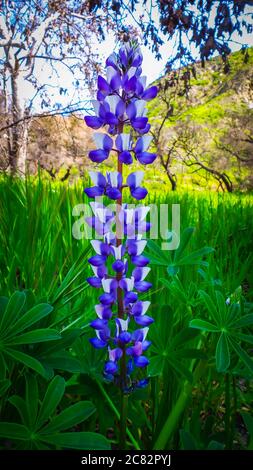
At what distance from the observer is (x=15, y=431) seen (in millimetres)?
592

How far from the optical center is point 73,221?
62.4 inches

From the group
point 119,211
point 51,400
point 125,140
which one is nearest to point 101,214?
point 119,211

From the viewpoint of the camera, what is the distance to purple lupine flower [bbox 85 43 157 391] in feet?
1.94

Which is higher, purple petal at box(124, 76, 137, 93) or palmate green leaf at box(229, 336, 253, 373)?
purple petal at box(124, 76, 137, 93)

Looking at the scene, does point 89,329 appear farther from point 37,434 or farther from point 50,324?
point 37,434

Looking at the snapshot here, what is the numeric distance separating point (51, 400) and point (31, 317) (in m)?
0.16

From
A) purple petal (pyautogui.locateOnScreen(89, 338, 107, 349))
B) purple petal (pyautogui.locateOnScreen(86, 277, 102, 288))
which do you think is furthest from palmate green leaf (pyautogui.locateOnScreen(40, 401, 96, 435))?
purple petal (pyautogui.locateOnScreen(86, 277, 102, 288))

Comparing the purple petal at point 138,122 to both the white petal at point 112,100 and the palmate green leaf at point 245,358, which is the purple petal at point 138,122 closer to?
the white petal at point 112,100

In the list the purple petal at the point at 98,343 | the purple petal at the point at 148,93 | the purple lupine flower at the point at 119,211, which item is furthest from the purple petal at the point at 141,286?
the purple petal at the point at 148,93

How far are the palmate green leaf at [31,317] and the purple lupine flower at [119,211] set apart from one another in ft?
0.42

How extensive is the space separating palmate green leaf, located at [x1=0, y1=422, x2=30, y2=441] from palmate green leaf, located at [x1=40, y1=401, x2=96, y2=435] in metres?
0.03

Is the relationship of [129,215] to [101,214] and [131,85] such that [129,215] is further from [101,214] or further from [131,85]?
[131,85]

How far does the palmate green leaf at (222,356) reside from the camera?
2.26 ft

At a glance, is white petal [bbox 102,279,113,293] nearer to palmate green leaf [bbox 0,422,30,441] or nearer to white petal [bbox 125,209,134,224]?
white petal [bbox 125,209,134,224]
